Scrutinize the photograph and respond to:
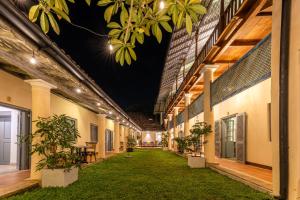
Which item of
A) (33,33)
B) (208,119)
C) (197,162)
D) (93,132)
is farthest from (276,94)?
(93,132)

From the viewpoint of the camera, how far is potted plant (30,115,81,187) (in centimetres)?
743

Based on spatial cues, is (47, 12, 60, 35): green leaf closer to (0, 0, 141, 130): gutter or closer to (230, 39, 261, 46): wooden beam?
(0, 0, 141, 130): gutter

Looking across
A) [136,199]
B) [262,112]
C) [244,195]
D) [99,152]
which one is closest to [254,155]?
[262,112]

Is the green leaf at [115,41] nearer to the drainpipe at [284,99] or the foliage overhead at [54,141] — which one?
the drainpipe at [284,99]

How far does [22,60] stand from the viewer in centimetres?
626

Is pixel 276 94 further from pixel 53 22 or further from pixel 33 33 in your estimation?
pixel 33 33

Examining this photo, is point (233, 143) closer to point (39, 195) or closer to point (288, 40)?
point (39, 195)

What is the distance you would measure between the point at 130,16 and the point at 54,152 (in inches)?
247

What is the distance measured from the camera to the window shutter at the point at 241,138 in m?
11.6

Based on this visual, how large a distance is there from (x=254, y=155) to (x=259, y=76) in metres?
3.69

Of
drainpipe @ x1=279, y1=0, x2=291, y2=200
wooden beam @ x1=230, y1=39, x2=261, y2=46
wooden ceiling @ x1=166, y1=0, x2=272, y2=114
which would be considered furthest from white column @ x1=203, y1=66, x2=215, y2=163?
drainpipe @ x1=279, y1=0, x2=291, y2=200

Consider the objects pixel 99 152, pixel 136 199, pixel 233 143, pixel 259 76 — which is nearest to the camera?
pixel 136 199

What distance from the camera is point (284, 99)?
3402mm

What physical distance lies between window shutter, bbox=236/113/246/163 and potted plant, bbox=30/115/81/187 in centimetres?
665
